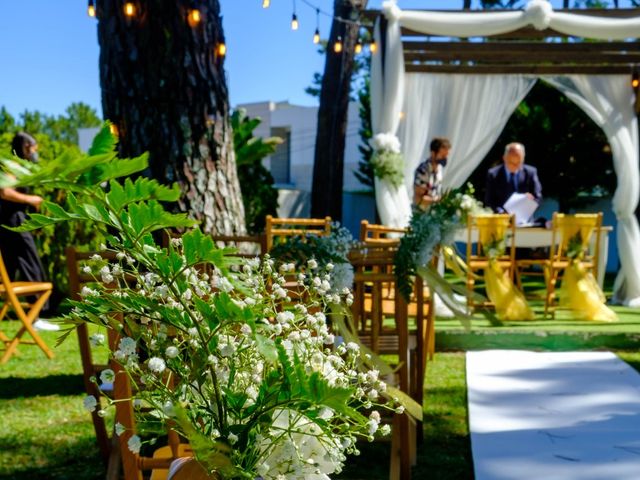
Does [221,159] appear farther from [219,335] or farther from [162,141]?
[219,335]

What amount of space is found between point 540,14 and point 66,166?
8.38 m

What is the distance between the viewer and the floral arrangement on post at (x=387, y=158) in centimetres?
867

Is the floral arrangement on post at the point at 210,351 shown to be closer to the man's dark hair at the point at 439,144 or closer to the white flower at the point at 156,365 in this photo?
the white flower at the point at 156,365

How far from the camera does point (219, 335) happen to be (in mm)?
1322

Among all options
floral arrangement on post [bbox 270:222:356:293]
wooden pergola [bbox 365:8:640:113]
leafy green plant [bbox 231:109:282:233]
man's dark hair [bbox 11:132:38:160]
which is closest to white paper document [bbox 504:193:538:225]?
wooden pergola [bbox 365:8:640:113]

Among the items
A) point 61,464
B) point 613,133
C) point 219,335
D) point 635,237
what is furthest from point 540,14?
point 219,335

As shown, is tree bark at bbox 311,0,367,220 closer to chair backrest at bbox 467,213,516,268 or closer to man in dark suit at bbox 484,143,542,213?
man in dark suit at bbox 484,143,542,213

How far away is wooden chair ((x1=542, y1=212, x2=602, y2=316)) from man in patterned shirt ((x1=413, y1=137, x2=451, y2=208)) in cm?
114

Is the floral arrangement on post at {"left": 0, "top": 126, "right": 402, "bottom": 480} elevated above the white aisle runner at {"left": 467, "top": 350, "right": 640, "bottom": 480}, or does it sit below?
above

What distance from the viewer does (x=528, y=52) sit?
9.36 m

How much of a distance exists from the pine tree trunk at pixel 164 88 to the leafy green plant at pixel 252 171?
724cm

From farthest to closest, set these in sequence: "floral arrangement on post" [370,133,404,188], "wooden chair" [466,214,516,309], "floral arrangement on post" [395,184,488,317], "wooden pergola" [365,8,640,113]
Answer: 1. "wooden pergola" [365,8,640,113]
2. "floral arrangement on post" [370,133,404,188]
3. "wooden chair" [466,214,516,309]
4. "floral arrangement on post" [395,184,488,317]

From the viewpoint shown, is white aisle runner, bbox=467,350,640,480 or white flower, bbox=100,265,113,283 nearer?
white flower, bbox=100,265,113,283

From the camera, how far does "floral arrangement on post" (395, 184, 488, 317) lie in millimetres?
3229
